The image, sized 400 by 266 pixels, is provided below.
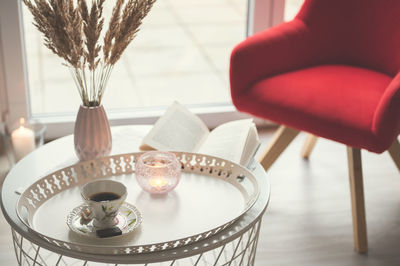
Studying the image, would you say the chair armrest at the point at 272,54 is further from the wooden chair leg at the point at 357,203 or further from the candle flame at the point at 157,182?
the candle flame at the point at 157,182

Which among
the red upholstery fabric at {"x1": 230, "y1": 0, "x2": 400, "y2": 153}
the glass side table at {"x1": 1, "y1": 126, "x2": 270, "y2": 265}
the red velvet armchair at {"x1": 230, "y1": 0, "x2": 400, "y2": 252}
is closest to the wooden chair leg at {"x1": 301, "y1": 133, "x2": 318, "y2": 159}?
the red velvet armchair at {"x1": 230, "y1": 0, "x2": 400, "y2": 252}

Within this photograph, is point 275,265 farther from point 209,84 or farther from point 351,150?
point 209,84

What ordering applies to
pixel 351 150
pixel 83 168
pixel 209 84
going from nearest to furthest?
1. pixel 83 168
2. pixel 351 150
3. pixel 209 84

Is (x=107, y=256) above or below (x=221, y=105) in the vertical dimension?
above

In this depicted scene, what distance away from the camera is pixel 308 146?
2418mm

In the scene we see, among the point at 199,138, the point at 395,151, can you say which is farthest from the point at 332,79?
the point at 199,138

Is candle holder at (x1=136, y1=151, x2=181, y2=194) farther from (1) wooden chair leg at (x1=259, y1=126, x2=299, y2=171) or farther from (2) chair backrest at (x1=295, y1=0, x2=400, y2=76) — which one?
(2) chair backrest at (x1=295, y1=0, x2=400, y2=76)

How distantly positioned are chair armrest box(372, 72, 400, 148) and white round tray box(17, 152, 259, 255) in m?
0.50

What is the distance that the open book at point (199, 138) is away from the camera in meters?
1.54

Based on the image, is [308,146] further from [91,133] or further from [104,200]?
[104,200]

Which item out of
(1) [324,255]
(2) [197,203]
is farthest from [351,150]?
(2) [197,203]

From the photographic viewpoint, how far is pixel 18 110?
8.06 feet

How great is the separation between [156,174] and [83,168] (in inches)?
8.7

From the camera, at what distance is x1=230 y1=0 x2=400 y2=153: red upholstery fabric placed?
1733 millimetres
